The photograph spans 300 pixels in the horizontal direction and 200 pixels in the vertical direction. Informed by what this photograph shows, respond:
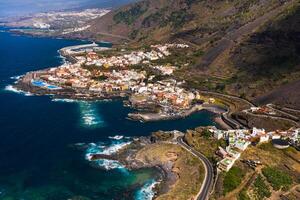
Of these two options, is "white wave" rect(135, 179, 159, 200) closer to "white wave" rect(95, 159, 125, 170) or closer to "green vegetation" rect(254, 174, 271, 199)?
"white wave" rect(95, 159, 125, 170)

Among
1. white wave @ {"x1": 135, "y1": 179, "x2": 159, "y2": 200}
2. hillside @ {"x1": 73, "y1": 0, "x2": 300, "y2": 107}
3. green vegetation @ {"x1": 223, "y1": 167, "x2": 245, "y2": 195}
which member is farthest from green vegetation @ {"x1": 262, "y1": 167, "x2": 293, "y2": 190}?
hillside @ {"x1": 73, "y1": 0, "x2": 300, "y2": 107}

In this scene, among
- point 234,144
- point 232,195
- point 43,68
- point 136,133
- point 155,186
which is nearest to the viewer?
point 232,195

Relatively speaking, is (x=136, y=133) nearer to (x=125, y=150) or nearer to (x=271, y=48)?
(x=125, y=150)

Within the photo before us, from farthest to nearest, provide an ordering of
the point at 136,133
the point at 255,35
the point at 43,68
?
the point at 43,68 → the point at 255,35 → the point at 136,133

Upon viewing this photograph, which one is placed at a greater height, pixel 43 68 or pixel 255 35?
pixel 255 35

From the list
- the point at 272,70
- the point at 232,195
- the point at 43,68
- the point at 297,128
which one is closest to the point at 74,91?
the point at 43,68

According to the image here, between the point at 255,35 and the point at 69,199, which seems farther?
the point at 255,35

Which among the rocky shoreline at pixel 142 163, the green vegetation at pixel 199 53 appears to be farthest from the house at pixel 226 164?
the green vegetation at pixel 199 53

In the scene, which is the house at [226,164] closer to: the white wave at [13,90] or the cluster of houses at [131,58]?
the white wave at [13,90]
